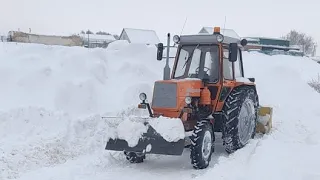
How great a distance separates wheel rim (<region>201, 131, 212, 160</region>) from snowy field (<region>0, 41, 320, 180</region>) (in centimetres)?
26

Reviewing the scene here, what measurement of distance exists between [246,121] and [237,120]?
811mm

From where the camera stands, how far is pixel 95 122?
31.5ft

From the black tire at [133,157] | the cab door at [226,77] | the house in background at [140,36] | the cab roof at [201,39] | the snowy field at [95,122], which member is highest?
the house in background at [140,36]

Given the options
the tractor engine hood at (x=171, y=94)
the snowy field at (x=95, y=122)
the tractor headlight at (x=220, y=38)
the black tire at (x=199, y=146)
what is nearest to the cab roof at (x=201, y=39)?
the tractor headlight at (x=220, y=38)

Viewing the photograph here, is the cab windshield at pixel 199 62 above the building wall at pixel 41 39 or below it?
below

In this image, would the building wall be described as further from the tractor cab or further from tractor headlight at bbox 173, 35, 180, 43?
the tractor cab

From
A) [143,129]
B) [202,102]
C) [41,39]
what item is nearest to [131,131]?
[143,129]

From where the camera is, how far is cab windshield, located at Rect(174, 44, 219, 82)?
334 inches

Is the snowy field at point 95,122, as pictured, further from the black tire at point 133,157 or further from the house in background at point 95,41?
the house in background at point 95,41

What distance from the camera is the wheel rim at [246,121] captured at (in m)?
8.71

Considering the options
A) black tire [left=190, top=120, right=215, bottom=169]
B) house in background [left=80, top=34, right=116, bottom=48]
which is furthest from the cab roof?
house in background [left=80, top=34, right=116, bottom=48]

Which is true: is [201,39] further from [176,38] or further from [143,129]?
[143,129]

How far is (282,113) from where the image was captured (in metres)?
12.9

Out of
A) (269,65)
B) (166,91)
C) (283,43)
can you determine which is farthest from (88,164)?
(283,43)
